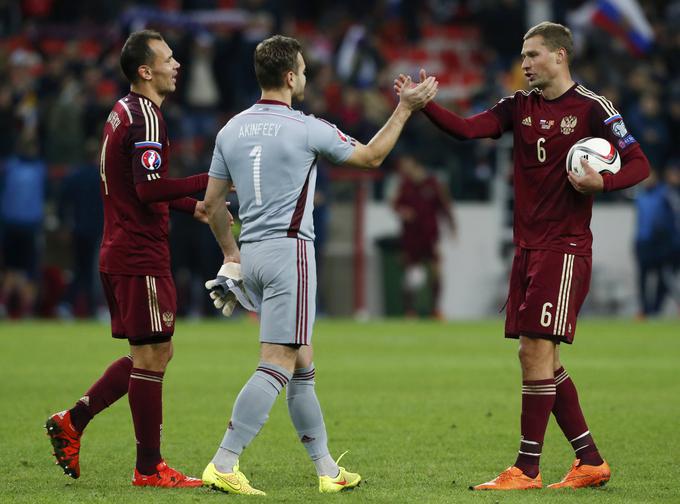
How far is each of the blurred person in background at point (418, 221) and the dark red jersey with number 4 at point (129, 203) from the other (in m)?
14.7

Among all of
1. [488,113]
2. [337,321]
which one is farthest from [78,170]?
[488,113]

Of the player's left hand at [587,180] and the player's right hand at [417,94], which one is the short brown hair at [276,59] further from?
the player's left hand at [587,180]

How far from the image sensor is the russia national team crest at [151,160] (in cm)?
745

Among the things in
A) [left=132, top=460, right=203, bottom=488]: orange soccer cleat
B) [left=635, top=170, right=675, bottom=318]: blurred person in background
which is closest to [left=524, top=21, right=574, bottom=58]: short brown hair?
[left=132, top=460, right=203, bottom=488]: orange soccer cleat

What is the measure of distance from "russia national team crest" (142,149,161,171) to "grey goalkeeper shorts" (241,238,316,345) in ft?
2.62

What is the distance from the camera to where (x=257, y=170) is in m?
7.06

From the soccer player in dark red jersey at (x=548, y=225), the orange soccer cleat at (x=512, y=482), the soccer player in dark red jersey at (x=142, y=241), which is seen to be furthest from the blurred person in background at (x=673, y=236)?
the soccer player in dark red jersey at (x=142, y=241)

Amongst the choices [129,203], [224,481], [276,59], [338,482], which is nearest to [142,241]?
[129,203]

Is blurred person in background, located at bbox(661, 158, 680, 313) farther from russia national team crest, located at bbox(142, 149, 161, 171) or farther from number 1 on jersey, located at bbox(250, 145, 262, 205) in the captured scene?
number 1 on jersey, located at bbox(250, 145, 262, 205)

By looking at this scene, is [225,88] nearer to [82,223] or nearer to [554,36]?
[82,223]

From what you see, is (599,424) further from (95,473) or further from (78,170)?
(78,170)

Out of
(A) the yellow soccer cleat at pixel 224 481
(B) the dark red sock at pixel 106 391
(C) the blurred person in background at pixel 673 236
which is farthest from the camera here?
(C) the blurred person in background at pixel 673 236

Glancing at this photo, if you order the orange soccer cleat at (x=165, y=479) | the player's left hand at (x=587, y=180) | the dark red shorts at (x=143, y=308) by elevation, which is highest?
the player's left hand at (x=587, y=180)

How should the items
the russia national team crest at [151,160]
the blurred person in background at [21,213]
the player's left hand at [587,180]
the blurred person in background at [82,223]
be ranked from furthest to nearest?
1. the blurred person in background at [21,213]
2. the blurred person in background at [82,223]
3. the russia national team crest at [151,160]
4. the player's left hand at [587,180]
